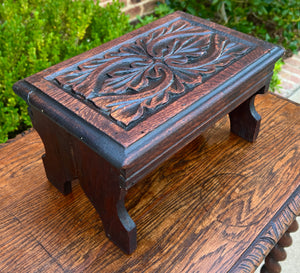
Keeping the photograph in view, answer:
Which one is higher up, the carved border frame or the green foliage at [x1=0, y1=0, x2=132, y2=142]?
the green foliage at [x1=0, y1=0, x2=132, y2=142]

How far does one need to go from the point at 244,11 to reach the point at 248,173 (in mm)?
1701

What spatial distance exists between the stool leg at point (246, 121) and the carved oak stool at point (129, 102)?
3.4 inches

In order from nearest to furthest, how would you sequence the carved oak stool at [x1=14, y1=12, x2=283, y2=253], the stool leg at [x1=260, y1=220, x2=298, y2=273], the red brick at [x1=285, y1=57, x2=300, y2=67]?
1. the carved oak stool at [x1=14, y1=12, x2=283, y2=253]
2. the stool leg at [x1=260, y1=220, x2=298, y2=273]
3. the red brick at [x1=285, y1=57, x2=300, y2=67]

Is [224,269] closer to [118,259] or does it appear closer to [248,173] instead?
[118,259]

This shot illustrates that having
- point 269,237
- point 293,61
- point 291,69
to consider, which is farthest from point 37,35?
point 293,61

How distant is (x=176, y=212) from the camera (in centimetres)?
119

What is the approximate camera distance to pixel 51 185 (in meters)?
1.27

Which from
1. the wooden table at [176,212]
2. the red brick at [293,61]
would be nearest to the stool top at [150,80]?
the wooden table at [176,212]

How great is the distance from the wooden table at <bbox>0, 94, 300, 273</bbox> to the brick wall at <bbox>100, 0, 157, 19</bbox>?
1.37m

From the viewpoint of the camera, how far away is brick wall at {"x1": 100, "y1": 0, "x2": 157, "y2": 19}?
2475 millimetres

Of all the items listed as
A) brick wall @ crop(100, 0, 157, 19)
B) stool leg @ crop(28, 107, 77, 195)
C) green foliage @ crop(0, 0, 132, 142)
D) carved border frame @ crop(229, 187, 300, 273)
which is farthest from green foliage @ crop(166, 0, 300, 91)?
stool leg @ crop(28, 107, 77, 195)

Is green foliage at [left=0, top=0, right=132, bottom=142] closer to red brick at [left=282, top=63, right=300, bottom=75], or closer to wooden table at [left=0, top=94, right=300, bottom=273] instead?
wooden table at [left=0, top=94, right=300, bottom=273]

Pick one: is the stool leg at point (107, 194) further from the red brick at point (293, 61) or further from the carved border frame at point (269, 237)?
the red brick at point (293, 61)

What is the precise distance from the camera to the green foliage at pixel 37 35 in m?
1.63
